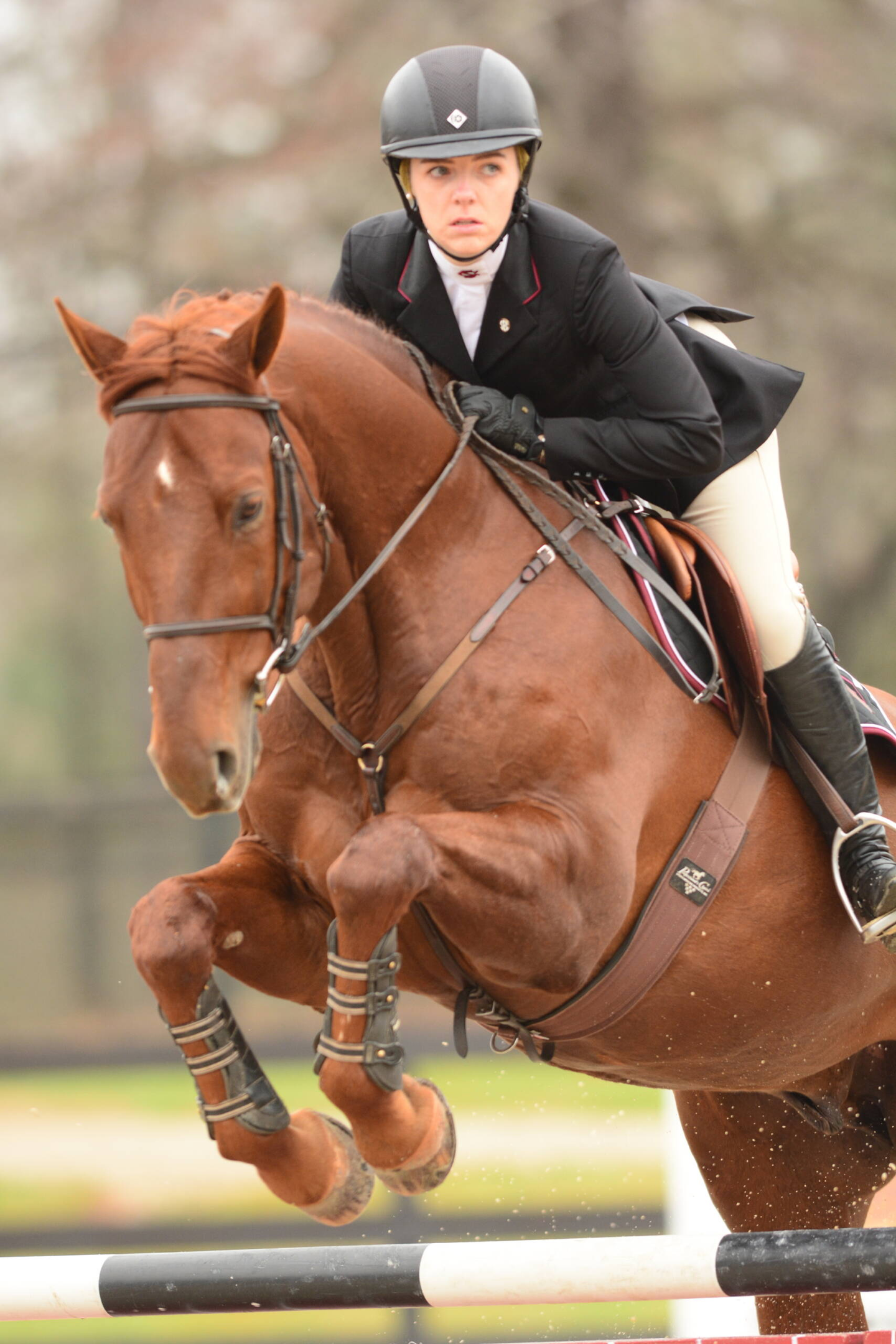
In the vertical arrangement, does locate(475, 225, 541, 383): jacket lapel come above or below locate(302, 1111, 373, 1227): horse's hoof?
above

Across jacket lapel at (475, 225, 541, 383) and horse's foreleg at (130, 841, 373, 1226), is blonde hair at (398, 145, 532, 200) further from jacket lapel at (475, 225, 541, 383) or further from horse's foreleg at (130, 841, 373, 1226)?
horse's foreleg at (130, 841, 373, 1226)

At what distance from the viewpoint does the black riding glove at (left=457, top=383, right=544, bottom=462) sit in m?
3.60

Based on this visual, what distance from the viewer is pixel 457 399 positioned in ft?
11.9

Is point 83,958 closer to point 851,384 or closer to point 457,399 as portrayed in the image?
point 851,384

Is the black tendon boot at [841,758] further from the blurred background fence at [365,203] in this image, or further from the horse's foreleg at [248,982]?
the blurred background fence at [365,203]

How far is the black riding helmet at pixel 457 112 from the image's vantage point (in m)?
3.44

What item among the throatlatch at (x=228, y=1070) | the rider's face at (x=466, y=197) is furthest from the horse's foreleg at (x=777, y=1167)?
the rider's face at (x=466, y=197)

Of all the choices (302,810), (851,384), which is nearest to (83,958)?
(851,384)

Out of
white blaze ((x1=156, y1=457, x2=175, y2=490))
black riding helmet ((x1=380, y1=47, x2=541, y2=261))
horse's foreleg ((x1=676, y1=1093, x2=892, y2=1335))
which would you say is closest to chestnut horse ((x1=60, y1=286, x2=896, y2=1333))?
white blaze ((x1=156, y1=457, x2=175, y2=490))

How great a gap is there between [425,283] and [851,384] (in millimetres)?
10049

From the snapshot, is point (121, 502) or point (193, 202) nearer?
point (121, 502)

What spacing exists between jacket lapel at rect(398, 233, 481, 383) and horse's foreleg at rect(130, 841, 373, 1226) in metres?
1.13

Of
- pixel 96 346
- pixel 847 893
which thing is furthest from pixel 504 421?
pixel 847 893

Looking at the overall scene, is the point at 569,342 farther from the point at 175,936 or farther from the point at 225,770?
the point at 175,936
